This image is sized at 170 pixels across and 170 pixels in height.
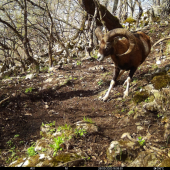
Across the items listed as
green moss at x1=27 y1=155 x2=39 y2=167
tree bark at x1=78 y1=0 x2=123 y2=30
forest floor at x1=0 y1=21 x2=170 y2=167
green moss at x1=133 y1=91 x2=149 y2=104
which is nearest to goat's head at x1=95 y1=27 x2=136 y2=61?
green moss at x1=133 y1=91 x2=149 y2=104

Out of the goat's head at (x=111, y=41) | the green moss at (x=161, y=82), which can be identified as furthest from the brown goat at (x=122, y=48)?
the green moss at (x=161, y=82)

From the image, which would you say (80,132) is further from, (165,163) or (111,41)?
(111,41)

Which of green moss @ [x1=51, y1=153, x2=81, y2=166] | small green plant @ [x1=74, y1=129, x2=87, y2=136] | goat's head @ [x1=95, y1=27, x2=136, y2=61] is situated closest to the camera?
green moss @ [x1=51, y1=153, x2=81, y2=166]

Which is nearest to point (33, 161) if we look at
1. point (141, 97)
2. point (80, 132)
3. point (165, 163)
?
point (80, 132)

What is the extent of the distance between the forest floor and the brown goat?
73 centimetres

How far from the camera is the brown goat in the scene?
15.8 ft

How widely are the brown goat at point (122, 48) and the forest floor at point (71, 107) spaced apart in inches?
28.8

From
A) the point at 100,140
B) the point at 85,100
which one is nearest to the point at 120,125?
the point at 100,140

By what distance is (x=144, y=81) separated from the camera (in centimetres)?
615

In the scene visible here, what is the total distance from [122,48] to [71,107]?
2.78m

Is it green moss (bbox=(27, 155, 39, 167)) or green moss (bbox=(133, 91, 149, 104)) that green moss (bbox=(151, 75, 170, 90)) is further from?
green moss (bbox=(27, 155, 39, 167))

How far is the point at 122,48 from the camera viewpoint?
525 cm

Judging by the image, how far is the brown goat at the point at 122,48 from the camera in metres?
4.80

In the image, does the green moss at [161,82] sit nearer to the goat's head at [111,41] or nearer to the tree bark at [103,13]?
the goat's head at [111,41]
